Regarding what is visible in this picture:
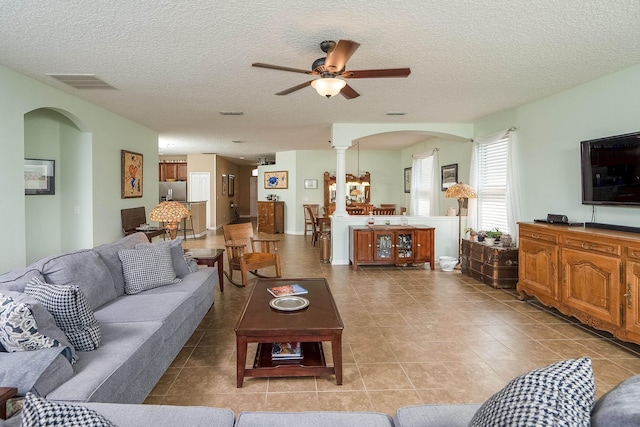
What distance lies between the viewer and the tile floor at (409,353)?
2.29 m

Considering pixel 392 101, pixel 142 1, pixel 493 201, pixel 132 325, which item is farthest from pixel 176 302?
pixel 493 201

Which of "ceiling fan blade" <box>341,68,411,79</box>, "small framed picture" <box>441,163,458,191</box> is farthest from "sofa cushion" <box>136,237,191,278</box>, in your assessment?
"small framed picture" <box>441,163,458,191</box>

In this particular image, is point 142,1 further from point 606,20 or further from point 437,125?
point 437,125

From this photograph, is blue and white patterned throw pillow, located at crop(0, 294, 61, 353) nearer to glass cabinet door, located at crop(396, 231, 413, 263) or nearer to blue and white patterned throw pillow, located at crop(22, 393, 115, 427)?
blue and white patterned throw pillow, located at crop(22, 393, 115, 427)

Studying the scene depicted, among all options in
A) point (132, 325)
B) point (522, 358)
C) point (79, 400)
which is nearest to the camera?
point (79, 400)

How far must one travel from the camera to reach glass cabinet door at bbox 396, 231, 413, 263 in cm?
606

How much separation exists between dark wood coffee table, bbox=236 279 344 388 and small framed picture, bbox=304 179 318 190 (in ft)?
26.4

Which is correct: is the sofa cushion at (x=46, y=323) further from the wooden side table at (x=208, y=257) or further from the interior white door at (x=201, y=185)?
the interior white door at (x=201, y=185)

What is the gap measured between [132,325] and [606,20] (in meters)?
3.83

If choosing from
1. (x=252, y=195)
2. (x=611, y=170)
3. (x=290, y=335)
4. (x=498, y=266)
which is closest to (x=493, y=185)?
(x=498, y=266)

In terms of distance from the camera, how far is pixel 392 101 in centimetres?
484

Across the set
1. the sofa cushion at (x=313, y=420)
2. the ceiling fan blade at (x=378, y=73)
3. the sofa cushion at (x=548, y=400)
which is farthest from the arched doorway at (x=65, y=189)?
the sofa cushion at (x=548, y=400)

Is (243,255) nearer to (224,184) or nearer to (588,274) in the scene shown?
(588,274)

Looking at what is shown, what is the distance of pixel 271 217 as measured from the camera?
10.9 meters
